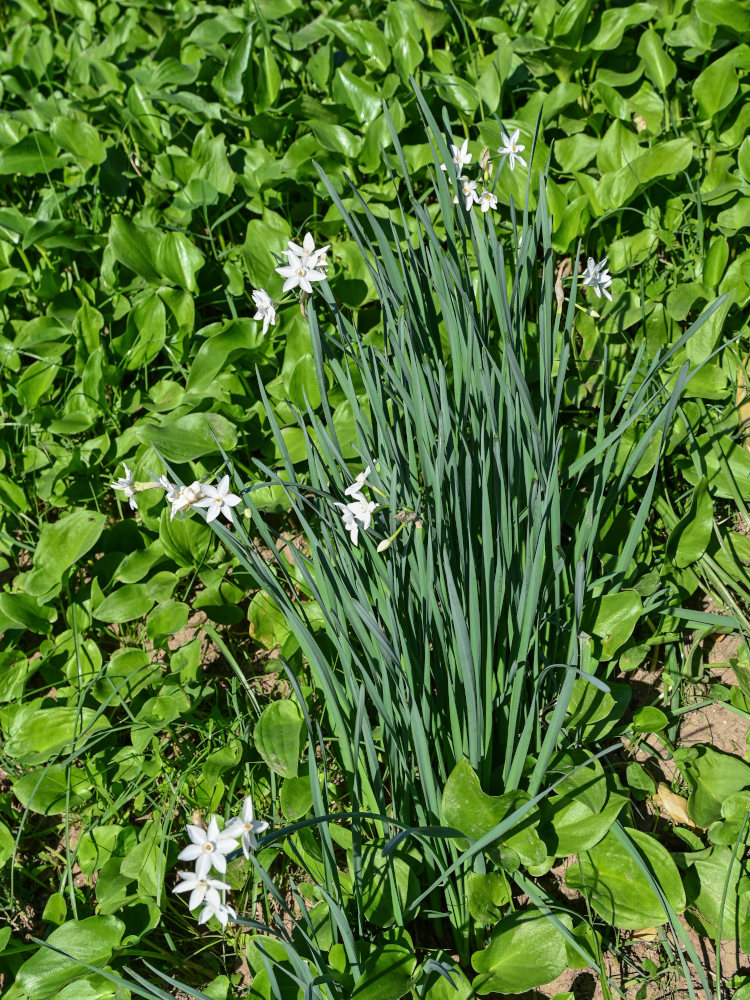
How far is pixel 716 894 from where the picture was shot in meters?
1.37

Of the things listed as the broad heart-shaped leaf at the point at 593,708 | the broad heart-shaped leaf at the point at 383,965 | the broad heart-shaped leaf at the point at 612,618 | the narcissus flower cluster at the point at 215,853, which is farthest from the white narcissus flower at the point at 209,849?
the broad heart-shaped leaf at the point at 612,618

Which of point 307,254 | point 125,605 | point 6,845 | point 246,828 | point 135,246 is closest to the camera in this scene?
point 246,828

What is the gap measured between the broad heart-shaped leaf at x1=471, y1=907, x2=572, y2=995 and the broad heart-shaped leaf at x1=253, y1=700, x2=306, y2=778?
1.31ft

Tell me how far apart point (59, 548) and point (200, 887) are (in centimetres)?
104

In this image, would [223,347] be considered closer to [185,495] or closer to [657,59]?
[185,495]

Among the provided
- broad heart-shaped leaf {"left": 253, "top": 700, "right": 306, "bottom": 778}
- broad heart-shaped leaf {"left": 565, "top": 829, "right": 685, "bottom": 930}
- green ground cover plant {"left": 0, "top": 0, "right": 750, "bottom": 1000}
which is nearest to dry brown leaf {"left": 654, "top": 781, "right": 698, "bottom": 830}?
green ground cover plant {"left": 0, "top": 0, "right": 750, "bottom": 1000}

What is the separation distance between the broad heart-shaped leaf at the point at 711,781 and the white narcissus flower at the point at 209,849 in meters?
0.81

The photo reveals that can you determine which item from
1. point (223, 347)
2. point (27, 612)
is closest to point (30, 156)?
point (223, 347)

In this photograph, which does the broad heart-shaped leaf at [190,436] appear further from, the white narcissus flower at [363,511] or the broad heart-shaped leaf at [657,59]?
the broad heart-shaped leaf at [657,59]

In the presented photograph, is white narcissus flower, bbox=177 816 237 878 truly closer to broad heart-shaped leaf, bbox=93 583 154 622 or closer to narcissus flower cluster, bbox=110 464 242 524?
narcissus flower cluster, bbox=110 464 242 524

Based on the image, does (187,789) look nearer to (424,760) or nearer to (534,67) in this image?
(424,760)

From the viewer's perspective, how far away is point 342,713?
1343 mm

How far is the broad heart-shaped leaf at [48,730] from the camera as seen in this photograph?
1707mm

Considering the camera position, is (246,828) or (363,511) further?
(363,511)
